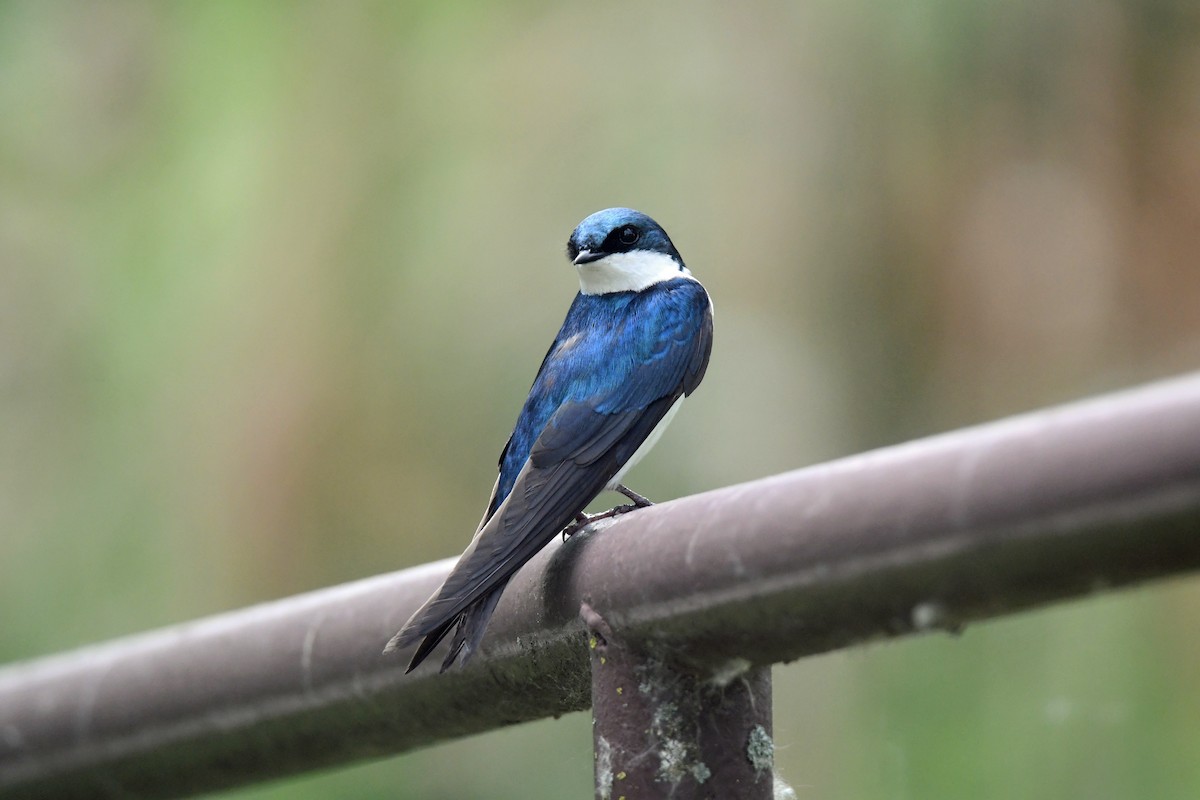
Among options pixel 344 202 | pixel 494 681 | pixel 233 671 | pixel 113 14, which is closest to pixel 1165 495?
pixel 494 681

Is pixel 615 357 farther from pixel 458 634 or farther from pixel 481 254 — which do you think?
pixel 481 254

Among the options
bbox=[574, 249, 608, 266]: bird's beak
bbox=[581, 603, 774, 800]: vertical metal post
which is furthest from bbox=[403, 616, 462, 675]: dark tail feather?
bbox=[574, 249, 608, 266]: bird's beak

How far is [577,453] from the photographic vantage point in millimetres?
2016

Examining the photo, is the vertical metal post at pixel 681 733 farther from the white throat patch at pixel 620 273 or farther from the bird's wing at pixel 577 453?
the white throat patch at pixel 620 273

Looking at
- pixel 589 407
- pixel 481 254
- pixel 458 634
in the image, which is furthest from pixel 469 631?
pixel 481 254

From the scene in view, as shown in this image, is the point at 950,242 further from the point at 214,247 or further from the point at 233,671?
the point at 233,671

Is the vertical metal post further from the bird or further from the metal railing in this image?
the bird

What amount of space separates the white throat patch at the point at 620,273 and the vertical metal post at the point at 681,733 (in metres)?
1.51

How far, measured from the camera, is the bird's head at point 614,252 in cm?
263

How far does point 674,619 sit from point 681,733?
9 centimetres

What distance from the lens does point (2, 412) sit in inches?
247

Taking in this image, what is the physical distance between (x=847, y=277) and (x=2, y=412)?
3347mm

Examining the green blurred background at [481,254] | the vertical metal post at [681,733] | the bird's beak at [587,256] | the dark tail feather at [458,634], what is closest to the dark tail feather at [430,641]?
the dark tail feather at [458,634]

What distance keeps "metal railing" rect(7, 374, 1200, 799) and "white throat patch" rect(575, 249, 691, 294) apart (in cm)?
113
